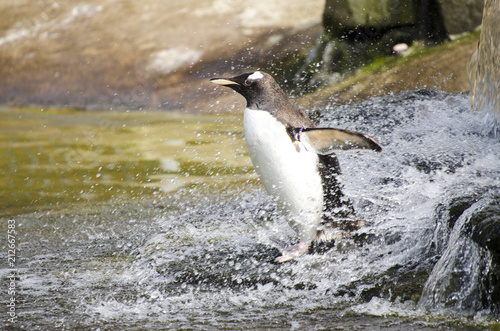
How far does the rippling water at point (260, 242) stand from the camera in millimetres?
1383

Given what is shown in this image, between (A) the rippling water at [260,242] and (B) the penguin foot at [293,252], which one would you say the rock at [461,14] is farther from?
(B) the penguin foot at [293,252]

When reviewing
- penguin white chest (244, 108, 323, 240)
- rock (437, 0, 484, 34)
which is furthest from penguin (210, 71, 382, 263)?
rock (437, 0, 484, 34)

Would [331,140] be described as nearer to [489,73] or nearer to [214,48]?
[489,73]

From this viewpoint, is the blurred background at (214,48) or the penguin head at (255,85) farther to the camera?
the blurred background at (214,48)

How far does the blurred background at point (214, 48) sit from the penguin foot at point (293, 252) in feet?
10.6

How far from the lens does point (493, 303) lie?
1.32 meters

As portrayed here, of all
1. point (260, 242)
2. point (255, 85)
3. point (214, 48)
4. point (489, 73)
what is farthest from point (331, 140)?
point (214, 48)

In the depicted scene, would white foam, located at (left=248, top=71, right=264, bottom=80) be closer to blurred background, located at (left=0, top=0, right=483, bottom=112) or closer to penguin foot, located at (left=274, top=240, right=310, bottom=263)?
penguin foot, located at (left=274, top=240, right=310, bottom=263)

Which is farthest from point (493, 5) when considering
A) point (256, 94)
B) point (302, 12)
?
point (302, 12)

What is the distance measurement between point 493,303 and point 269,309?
539mm

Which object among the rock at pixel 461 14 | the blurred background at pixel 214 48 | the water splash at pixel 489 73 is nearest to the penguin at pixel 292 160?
the water splash at pixel 489 73

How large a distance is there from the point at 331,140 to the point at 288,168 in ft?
0.61

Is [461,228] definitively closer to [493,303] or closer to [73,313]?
[493,303]

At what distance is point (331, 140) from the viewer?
1738 millimetres
